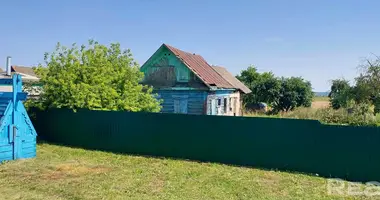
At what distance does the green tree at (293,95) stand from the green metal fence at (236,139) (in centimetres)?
2528

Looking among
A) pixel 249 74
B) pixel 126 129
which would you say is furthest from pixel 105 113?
pixel 249 74

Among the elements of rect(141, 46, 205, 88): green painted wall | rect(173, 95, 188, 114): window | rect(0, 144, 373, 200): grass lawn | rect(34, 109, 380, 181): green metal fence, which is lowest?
rect(0, 144, 373, 200): grass lawn

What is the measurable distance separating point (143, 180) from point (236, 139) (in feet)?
10.7

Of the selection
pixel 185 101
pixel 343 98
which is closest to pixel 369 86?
pixel 343 98

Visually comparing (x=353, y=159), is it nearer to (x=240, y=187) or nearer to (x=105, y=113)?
(x=240, y=187)

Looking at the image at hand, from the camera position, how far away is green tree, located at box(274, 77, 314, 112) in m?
33.3

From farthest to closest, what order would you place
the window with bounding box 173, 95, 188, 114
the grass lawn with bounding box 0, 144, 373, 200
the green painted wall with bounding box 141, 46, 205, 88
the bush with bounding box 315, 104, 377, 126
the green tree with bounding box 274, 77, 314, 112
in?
the green tree with bounding box 274, 77, 314, 112 < the window with bounding box 173, 95, 188, 114 < the green painted wall with bounding box 141, 46, 205, 88 < the bush with bounding box 315, 104, 377, 126 < the grass lawn with bounding box 0, 144, 373, 200

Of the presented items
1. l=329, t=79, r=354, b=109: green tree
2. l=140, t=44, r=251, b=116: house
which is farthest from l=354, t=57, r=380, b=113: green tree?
l=140, t=44, r=251, b=116: house

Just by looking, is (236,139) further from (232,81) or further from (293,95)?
(293,95)

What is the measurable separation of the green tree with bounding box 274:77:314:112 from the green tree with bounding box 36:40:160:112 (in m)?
22.6

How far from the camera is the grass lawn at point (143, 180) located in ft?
21.0

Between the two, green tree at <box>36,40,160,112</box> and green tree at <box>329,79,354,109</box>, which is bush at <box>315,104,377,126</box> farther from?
green tree at <box>36,40,160,112</box>

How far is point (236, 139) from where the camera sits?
9344 millimetres

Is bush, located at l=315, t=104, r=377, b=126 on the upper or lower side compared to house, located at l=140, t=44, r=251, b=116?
lower
